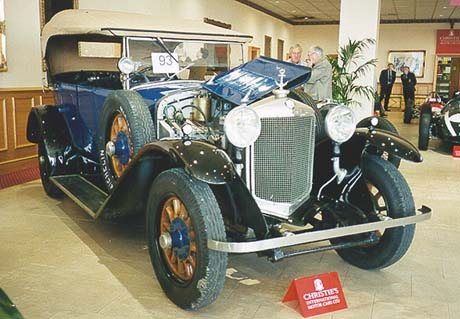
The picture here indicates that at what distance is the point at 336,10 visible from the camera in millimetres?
16172

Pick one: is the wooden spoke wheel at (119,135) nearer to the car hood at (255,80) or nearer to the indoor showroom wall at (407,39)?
the car hood at (255,80)

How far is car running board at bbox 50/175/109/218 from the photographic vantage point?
346cm

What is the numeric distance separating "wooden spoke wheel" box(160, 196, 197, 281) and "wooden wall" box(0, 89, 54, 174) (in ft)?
13.1

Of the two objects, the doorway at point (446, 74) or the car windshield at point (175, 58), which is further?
the doorway at point (446, 74)

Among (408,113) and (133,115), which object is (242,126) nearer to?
(133,115)

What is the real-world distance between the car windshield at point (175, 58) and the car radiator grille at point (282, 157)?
143 cm

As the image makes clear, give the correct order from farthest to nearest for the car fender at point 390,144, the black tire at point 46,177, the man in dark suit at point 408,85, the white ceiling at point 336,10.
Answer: the white ceiling at point 336,10 → the man in dark suit at point 408,85 → the black tire at point 46,177 → the car fender at point 390,144

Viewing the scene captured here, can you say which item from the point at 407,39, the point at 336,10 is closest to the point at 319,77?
the point at 336,10

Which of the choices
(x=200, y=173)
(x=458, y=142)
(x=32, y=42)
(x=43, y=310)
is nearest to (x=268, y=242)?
(x=200, y=173)

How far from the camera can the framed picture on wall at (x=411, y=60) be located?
60.6 feet

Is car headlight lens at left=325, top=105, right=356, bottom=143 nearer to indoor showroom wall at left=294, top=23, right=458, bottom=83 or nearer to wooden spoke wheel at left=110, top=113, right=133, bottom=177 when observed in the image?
wooden spoke wheel at left=110, top=113, right=133, bottom=177

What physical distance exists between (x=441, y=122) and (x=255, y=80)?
5.78 metres

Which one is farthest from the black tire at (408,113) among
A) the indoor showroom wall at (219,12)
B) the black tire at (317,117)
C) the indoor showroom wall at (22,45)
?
the black tire at (317,117)

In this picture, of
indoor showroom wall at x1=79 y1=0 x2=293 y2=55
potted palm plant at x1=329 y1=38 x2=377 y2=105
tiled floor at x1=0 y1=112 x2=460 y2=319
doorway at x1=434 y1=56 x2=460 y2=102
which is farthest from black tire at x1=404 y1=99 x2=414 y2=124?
tiled floor at x1=0 y1=112 x2=460 y2=319
